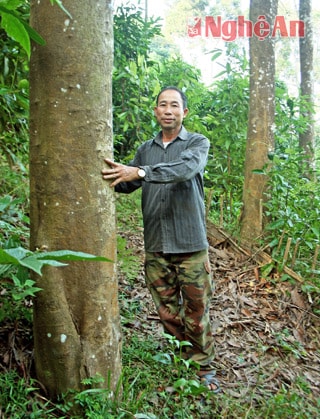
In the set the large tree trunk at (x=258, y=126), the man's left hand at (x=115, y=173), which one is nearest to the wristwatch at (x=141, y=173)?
the man's left hand at (x=115, y=173)

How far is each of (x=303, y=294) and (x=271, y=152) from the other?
1713mm

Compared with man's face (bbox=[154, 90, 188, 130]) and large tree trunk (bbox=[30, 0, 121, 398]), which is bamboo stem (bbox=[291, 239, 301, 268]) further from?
large tree trunk (bbox=[30, 0, 121, 398])

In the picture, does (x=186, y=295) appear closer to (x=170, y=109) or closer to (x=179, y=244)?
(x=179, y=244)

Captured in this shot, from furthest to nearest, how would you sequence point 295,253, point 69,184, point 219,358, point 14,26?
point 295,253 < point 219,358 < point 69,184 < point 14,26

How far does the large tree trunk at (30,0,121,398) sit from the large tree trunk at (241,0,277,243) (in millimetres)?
3180

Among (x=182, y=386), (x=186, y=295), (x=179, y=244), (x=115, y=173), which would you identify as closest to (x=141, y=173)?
(x=115, y=173)

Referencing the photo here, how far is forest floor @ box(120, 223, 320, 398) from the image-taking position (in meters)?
3.09

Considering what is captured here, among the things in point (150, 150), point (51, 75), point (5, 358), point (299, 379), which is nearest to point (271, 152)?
point (150, 150)

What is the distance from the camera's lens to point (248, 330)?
12.2ft

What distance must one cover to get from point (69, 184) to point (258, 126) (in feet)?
11.8

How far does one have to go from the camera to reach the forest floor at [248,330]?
9.45 ft

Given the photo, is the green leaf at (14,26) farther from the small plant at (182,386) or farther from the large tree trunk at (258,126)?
the large tree trunk at (258,126)

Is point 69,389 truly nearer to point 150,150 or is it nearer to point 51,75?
point 51,75

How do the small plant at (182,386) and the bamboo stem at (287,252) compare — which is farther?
the bamboo stem at (287,252)
